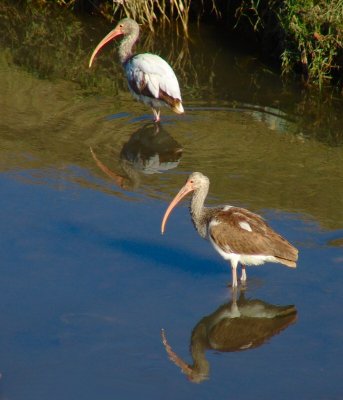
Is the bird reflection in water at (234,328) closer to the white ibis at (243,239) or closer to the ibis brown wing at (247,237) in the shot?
the white ibis at (243,239)

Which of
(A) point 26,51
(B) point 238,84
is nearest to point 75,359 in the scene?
(B) point 238,84

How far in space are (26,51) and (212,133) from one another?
14.7 ft

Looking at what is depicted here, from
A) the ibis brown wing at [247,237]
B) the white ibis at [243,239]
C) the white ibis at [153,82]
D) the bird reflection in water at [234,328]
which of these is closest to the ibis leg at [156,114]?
the white ibis at [153,82]

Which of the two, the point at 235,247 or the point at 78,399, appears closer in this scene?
the point at 78,399

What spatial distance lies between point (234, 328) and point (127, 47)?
6872 millimetres

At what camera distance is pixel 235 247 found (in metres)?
8.97

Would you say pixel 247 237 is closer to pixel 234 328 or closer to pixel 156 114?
pixel 234 328

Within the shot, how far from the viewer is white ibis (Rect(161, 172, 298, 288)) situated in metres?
8.85

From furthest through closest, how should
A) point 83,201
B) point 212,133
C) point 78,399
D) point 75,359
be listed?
point 212,133 < point 83,201 < point 75,359 < point 78,399

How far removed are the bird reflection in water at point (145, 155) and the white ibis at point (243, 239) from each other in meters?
2.51

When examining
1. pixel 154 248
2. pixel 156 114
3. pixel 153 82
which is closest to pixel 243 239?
pixel 154 248

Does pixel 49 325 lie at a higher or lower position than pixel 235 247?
lower

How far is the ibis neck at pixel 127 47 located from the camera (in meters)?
14.4

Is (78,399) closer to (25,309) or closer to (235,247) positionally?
(25,309)
